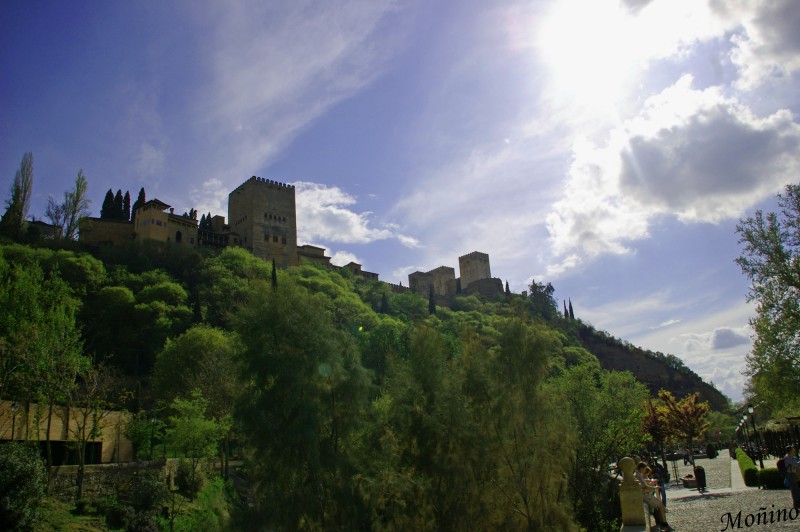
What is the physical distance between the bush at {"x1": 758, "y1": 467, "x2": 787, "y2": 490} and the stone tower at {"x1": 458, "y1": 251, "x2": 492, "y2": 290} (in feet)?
333

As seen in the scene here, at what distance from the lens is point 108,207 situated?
220 feet

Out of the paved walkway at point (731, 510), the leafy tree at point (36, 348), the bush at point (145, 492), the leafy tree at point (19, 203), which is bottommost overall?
the paved walkway at point (731, 510)

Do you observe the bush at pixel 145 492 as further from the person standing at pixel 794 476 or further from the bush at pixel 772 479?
the bush at pixel 772 479

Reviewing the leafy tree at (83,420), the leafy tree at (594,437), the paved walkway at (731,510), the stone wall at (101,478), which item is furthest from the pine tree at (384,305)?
the paved walkway at (731,510)

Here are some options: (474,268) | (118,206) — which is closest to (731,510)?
(118,206)

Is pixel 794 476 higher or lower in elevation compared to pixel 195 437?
lower

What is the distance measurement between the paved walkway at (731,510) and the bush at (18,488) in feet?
54.4

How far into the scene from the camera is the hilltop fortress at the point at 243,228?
6325 centimetres

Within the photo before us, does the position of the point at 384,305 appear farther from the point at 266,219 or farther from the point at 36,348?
the point at 36,348

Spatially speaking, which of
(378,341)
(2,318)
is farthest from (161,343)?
(2,318)

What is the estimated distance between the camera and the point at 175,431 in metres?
22.1

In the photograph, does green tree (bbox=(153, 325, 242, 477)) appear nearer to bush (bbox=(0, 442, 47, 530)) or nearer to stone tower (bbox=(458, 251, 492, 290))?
bush (bbox=(0, 442, 47, 530))

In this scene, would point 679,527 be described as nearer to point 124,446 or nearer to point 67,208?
point 124,446

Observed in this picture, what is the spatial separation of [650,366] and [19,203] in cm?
9565
